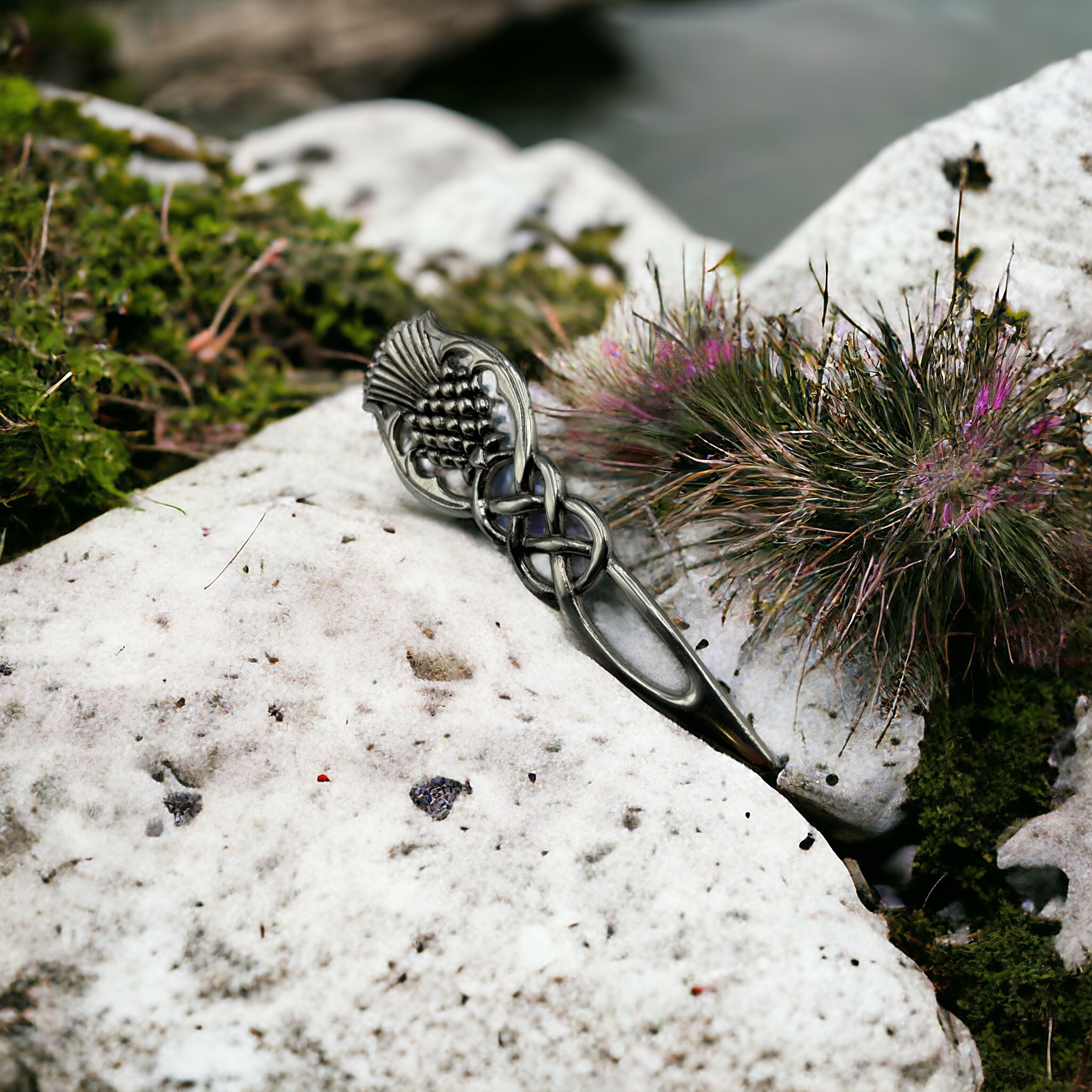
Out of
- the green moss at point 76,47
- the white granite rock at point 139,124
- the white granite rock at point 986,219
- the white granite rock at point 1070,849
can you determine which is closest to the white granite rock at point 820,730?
the white granite rock at point 1070,849

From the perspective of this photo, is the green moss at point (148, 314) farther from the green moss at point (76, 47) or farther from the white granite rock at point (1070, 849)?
the green moss at point (76, 47)

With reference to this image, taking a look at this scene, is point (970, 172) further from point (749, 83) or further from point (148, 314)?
point (749, 83)

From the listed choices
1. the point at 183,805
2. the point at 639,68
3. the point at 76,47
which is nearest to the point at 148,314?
the point at 183,805

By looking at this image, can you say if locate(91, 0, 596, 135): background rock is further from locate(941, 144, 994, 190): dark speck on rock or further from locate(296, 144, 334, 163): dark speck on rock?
locate(941, 144, 994, 190): dark speck on rock

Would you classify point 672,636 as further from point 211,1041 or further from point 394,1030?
point 211,1041

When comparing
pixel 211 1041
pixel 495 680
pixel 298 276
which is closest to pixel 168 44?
pixel 298 276

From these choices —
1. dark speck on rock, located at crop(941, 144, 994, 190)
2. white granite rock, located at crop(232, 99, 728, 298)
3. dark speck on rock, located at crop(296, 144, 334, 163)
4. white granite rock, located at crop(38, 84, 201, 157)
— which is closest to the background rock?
white granite rock, located at crop(232, 99, 728, 298)
